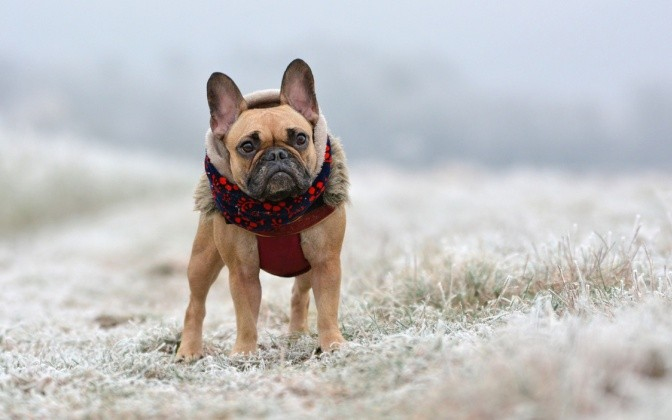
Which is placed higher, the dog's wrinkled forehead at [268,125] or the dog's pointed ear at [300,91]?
the dog's pointed ear at [300,91]

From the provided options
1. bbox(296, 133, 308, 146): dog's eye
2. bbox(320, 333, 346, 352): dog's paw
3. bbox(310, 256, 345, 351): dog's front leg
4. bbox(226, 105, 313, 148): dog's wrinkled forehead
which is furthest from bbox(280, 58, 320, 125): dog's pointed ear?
bbox(320, 333, 346, 352): dog's paw

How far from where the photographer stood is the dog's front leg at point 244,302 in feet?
14.7

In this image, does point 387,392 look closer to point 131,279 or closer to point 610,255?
point 610,255

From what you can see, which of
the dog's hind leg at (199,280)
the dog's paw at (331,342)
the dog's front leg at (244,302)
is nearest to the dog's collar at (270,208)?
the dog's front leg at (244,302)

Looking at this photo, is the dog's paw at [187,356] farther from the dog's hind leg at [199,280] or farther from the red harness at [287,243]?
the red harness at [287,243]

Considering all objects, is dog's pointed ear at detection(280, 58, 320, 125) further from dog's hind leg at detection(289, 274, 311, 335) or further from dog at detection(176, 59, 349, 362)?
dog's hind leg at detection(289, 274, 311, 335)

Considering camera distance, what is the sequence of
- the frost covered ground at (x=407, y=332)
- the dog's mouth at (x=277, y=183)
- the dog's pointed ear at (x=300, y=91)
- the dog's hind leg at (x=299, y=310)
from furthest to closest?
1. the dog's hind leg at (x=299, y=310)
2. the dog's pointed ear at (x=300, y=91)
3. the dog's mouth at (x=277, y=183)
4. the frost covered ground at (x=407, y=332)

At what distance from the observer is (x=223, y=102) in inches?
172

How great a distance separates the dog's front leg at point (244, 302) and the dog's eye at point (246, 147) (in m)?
0.73

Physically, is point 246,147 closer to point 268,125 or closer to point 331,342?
point 268,125

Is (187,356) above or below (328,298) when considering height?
below

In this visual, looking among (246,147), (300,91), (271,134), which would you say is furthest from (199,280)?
(300,91)

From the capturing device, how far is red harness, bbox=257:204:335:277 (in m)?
4.31

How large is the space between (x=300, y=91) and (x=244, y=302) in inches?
49.8
